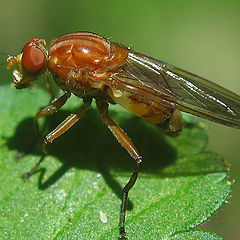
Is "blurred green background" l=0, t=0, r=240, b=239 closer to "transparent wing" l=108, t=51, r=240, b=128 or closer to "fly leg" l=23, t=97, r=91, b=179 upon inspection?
"transparent wing" l=108, t=51, r=240, b=128

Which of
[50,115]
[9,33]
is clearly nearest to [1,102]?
[50,115]

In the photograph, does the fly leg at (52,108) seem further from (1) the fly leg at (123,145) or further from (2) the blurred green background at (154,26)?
(2) the blurred green background at (154,26)

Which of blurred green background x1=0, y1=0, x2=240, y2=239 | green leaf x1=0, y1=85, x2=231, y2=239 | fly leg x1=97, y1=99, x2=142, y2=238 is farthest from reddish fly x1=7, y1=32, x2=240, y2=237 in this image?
blurred green background x1=0, y1=0, x2=240, y2=239

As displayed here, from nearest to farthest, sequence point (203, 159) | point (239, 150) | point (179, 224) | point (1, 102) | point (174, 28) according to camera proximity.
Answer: point (179, 224)
point (203, 159)
point (1, 102)
point (239, 150)
point (174, 28)

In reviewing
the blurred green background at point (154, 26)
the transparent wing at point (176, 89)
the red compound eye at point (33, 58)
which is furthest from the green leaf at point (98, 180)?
the blurred green background at point (154, 26)

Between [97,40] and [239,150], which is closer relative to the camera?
[97,40]

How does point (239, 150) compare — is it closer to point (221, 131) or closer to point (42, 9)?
point (221, 131)
